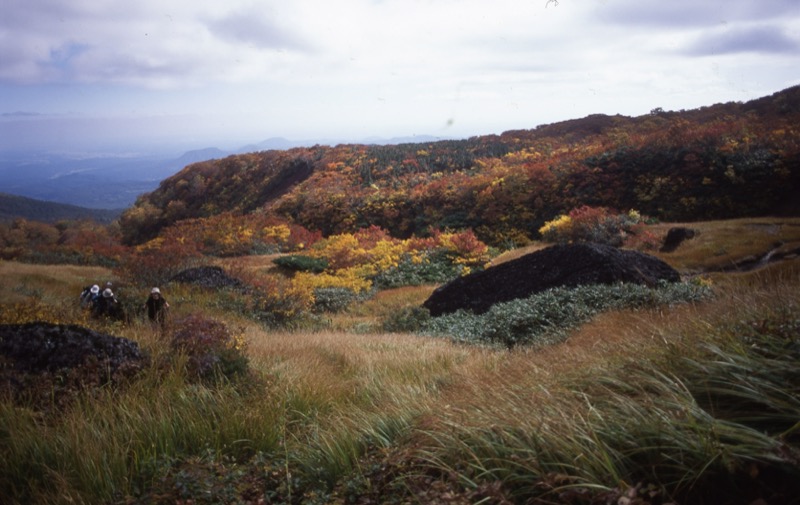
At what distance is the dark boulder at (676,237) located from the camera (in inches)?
657

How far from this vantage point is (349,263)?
23219 mm

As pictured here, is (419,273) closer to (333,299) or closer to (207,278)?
(333,299)

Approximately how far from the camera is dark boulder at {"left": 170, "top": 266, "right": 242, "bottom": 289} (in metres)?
16.5

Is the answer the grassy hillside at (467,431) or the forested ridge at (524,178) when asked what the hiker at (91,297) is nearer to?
the grassy hillside at (467,431)

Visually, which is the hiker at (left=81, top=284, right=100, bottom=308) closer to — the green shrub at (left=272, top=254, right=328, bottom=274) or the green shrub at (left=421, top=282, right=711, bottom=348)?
the green shrub at (left=421, top=282, right=711, bottom=348)

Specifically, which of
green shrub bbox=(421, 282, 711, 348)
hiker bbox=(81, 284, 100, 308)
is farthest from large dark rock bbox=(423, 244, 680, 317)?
hiker bbox=(81, 284, 100, 308)

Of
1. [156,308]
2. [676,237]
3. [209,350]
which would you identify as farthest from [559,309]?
[676,237]

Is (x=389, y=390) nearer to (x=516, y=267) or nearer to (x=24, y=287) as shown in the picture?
(x=516, y=267)

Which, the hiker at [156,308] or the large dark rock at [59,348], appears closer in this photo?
the large dark rock at [59,348]

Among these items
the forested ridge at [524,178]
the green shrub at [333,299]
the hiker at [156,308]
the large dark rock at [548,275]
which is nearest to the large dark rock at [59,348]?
the hiker at [156,308]

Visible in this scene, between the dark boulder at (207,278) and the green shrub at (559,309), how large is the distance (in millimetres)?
9019

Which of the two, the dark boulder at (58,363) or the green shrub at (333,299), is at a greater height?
the dark boulder at (58,363)

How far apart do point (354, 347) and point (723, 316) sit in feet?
18.3

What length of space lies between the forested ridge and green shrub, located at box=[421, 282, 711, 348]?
14.2 metres
